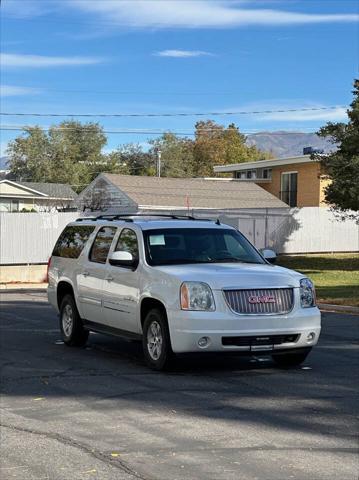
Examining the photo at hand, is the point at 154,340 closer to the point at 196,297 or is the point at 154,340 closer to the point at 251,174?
the point at 196,297

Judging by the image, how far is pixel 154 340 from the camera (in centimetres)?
954

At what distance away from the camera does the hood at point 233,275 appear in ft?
29.9

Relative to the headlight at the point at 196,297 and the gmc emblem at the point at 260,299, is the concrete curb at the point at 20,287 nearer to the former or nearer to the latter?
the headlight at the point at 196,297

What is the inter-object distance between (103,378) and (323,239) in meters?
31.1

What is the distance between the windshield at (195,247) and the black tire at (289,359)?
1.37 m

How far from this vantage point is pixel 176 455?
19.3 ft

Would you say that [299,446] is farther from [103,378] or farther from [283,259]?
[283,259]

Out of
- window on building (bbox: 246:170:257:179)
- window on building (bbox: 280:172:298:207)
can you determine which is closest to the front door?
window on building (bbox: 280:172:298:207)

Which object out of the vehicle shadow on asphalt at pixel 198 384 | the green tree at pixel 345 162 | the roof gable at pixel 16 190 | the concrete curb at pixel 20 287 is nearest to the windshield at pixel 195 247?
the vehicle shadow on asphalt at pixel 198 384

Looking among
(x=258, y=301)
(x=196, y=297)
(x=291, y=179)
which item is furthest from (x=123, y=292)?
(x=291, y=179)

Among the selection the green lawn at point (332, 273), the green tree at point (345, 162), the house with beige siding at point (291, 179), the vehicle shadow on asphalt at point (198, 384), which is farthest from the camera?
the house with beige siding at point (291, 179)

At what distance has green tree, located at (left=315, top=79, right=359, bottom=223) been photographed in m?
28.1

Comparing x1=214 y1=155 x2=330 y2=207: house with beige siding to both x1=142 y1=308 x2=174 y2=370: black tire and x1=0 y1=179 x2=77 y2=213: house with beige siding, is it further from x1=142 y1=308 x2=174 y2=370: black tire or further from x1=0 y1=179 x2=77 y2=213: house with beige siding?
x1=142 y1=308 x2=174 y2=370: black tire

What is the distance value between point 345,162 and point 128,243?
19.2m
